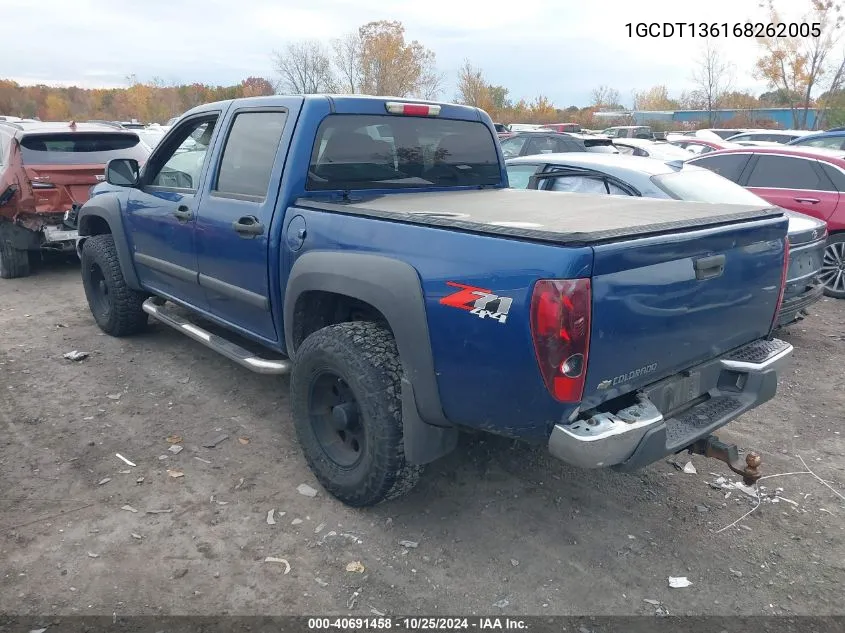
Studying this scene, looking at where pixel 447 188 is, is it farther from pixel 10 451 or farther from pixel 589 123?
pixel 589 123

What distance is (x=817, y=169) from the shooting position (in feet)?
24.2

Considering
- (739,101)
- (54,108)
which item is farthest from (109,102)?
(739,101)

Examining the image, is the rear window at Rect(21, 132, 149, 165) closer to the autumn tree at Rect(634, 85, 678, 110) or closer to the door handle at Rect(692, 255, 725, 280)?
the door handle at Rect(692, 255, 725, 280)

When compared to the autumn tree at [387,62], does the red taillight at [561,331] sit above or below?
below

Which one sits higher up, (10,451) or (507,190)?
(507,190)

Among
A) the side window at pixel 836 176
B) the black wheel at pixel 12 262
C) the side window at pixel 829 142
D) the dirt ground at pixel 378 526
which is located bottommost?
the dirt ground at pixel 378 526

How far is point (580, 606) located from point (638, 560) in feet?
1.48

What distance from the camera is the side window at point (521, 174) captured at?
21.1ft

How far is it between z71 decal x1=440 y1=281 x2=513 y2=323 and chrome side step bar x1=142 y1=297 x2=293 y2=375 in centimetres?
148

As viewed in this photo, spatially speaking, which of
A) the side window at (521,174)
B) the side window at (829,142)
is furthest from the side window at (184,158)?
the side window at (829,142)

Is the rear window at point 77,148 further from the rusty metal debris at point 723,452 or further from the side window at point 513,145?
the rusty metal debris at point 723,452

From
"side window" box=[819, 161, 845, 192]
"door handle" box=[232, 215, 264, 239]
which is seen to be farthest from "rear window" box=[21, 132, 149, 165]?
"side window" box=[819, 161, 845, 192]

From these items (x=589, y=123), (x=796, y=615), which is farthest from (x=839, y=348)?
(x=589, y=123)

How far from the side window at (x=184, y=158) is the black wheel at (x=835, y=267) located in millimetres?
6817
